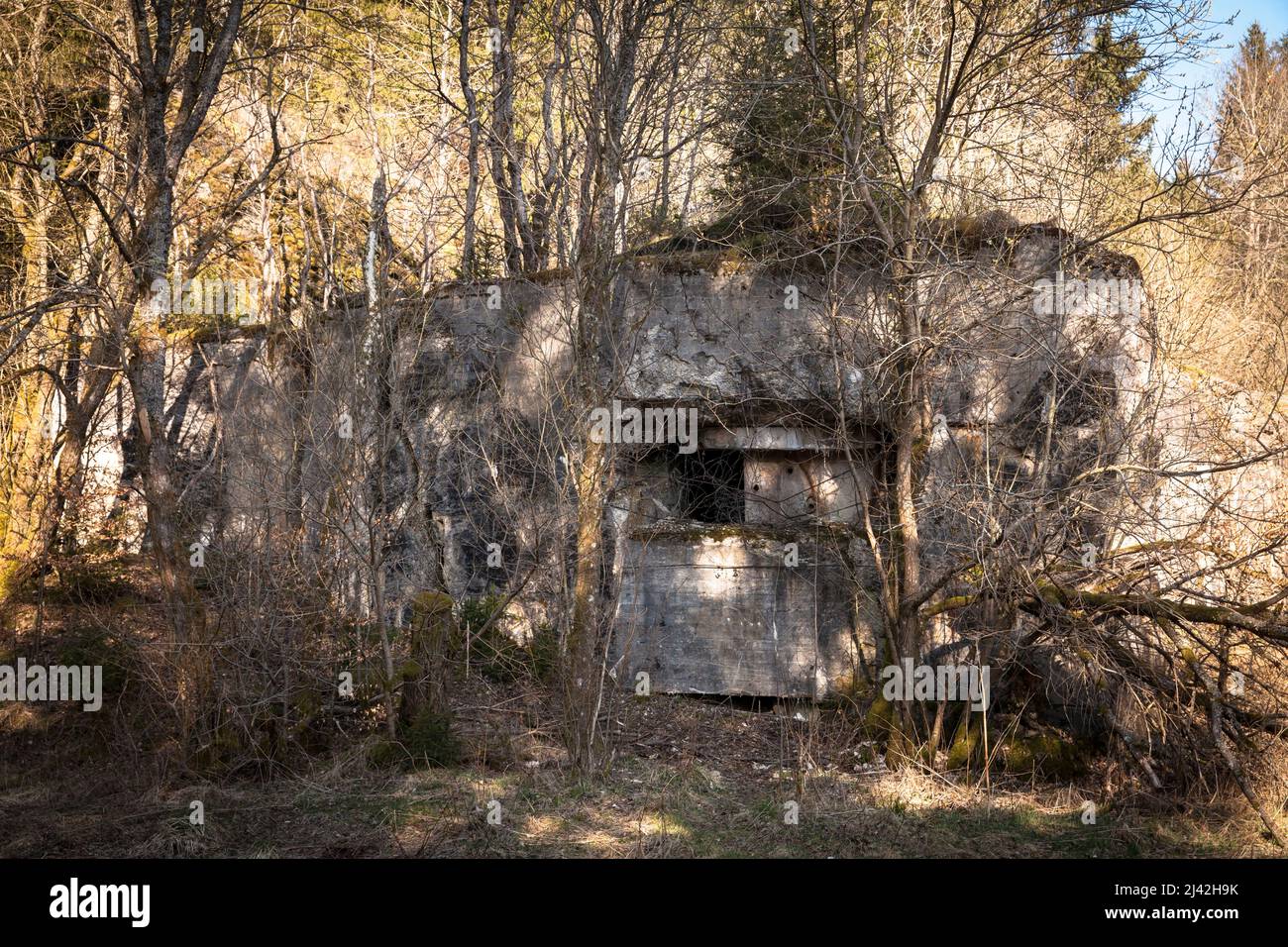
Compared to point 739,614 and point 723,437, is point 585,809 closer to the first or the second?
point 739,614

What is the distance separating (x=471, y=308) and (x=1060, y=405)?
22.1ft

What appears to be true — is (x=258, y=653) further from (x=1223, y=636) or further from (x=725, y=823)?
(x=1223, y=636)

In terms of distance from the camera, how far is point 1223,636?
734cm

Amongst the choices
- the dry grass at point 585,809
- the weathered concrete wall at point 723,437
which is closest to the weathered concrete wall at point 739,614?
the weathered concrete wall at point 723,437

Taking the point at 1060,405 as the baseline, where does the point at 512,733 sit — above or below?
below

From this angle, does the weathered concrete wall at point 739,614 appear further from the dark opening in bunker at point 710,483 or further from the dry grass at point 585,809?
the dry grass at point 585,809

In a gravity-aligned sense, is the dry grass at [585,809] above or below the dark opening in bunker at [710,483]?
below

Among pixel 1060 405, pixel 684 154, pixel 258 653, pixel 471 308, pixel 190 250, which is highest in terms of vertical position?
pixel 684 154

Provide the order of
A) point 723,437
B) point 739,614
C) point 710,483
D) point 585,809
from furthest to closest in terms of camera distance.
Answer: point 710,483
point 723,437
point 739,614
point 585,809

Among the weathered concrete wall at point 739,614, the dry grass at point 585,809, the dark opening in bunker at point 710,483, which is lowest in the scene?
the dry grass at point 585,809

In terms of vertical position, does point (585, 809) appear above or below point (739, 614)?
below

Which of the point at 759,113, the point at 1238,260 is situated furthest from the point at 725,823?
the point at 1238,260

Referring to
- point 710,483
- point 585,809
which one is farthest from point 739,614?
point 585,809

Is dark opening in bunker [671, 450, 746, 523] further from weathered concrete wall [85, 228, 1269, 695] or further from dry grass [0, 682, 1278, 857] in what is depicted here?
dry grass [0, 682, 1278, 857]
